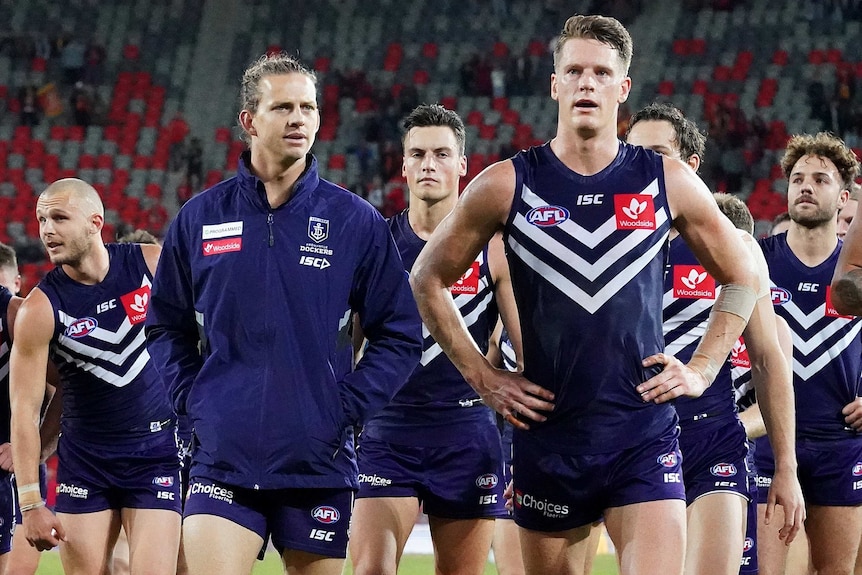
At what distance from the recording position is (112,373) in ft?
23.9

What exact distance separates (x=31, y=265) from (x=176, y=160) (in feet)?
13.9

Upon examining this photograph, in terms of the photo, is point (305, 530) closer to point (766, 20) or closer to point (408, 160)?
point (408, 160)

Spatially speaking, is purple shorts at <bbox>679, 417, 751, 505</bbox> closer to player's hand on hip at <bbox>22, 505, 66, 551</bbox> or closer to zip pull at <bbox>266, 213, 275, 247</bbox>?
zip pull at <bbox>266, 213, 275, 247</bbox>

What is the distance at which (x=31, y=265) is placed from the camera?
21188mm

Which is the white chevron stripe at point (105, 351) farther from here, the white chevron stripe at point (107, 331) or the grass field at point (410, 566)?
the grass field at point (410, 566)

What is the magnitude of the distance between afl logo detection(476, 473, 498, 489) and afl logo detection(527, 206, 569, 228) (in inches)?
86.8

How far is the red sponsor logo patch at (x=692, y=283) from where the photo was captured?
6469 millimetres

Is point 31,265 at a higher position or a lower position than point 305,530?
higher

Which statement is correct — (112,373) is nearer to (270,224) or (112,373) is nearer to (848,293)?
(270,224)

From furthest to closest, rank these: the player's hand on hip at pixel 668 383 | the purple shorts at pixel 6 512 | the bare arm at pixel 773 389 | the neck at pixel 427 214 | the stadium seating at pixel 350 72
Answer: the stadium seating at pixel 350 72, the purple shorts at pixel 6 512, the neck at pixel 427 214, the bare arm at pixel 773 389, the player's hand on hip at pixel 668 383

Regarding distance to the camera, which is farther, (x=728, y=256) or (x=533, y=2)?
(x=533, y=2)

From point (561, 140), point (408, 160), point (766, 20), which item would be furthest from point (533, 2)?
point (561, 140)

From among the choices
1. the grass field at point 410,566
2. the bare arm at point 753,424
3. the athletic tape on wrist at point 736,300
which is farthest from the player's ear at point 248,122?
the grass field at point 410,566

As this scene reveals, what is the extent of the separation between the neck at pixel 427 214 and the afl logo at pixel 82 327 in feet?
5.98
